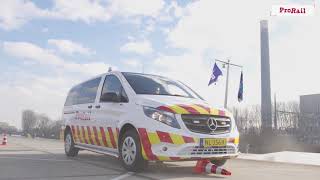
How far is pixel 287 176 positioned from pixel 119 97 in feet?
12.4

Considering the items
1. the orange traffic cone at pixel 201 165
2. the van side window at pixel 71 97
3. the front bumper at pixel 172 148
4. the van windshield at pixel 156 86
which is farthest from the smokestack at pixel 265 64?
the front bumper at pixel 172 148

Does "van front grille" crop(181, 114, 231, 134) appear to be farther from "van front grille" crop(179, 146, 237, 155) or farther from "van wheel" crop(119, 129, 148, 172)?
"van wheel" crop(119, 129, 148, 172)

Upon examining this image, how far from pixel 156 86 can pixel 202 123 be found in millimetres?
1841

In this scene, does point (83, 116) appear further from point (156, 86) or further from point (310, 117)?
point (310, 117)

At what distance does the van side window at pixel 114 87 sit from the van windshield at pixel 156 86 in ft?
0.79

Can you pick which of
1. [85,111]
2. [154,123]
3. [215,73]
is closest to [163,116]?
[154,123]

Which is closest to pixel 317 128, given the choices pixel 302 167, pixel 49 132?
pixel 49 132

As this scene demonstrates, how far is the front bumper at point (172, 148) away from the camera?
27.0ft

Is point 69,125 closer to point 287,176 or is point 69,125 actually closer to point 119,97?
point 119,97

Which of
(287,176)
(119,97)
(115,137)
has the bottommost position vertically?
(287,176)

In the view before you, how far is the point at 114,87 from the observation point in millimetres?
10297

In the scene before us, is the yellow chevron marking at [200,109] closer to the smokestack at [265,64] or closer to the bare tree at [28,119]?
the smokestack at [265,64]

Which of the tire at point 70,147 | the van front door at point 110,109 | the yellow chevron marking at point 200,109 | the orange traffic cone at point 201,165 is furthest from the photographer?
the tire at point 70,147

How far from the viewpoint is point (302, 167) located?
11195 mm
